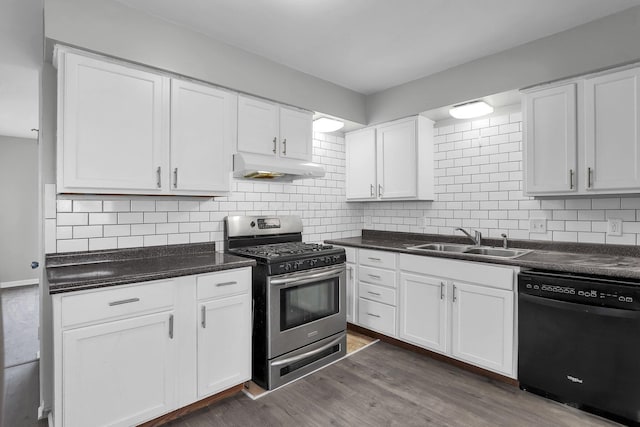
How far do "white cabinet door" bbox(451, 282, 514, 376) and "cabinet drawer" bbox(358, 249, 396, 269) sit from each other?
600mm

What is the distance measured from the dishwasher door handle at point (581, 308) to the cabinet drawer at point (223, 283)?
1.86m

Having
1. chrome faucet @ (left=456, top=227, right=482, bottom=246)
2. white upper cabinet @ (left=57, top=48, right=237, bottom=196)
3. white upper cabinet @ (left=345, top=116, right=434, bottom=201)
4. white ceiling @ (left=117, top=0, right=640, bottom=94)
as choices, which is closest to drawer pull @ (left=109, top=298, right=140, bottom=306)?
white upper cabinet @ (left=57, top=48, right=237, bottom=196)

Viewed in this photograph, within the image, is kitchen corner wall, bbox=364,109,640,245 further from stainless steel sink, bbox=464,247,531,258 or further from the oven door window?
the oven door window

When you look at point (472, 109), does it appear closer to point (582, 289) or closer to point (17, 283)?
point (582, 289)

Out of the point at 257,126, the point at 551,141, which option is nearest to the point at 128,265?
the point at 257,126

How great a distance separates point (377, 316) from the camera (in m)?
3.19

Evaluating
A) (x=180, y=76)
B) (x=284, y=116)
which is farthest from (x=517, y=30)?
(x=180, y=76)

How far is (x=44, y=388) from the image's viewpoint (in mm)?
2125

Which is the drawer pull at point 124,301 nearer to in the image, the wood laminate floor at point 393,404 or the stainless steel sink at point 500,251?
the wood laminate floor at point 393,404

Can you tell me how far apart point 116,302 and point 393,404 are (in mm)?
1792

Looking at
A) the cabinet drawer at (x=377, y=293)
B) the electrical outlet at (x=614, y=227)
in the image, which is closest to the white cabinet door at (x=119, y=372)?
the cabinet drawer at (x=377, y=293)

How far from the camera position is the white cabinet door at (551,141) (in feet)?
7.84

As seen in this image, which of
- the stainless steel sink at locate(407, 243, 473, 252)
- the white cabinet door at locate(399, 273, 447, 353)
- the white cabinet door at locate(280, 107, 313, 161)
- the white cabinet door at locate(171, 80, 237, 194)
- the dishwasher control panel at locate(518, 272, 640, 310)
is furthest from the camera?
the stainless steel sink at locate(407, 243, 473, 252)

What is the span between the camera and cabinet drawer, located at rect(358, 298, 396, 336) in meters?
3.07
